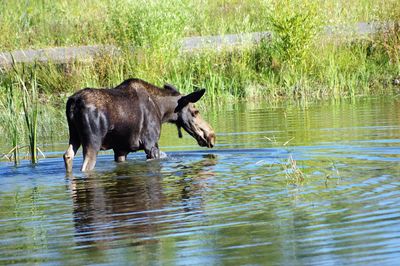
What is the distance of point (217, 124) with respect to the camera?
18.1m

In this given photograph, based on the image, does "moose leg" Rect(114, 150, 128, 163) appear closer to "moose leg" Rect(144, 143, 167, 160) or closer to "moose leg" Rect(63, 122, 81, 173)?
"moose leg" Rect(144, 143, 167, 160)

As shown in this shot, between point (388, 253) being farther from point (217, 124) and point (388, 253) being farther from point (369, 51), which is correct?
point (369, 51)

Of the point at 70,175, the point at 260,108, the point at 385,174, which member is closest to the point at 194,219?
the point at 385,174

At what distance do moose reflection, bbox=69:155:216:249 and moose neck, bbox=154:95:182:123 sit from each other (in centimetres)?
108

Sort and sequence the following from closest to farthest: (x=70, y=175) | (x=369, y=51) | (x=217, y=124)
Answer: (x=70, y=175), (x=217, y=124), (x=369, y=51)

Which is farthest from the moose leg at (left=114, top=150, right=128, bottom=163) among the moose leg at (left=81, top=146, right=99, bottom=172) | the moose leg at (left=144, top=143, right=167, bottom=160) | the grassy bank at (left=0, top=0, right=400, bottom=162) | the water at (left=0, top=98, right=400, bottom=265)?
the grassy bank at (left=0, top=0, right=400, bottom=162)

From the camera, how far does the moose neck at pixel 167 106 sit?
14.2 meters

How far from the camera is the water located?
279 inches

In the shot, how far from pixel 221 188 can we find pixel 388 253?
391cm

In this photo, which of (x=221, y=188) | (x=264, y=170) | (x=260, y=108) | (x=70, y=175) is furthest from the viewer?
(x=260, y=108)

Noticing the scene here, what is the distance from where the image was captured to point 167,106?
14.4 metres

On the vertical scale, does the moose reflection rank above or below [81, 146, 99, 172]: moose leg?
below

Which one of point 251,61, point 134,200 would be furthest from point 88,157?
point 251,61

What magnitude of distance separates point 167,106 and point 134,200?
14.9ft
